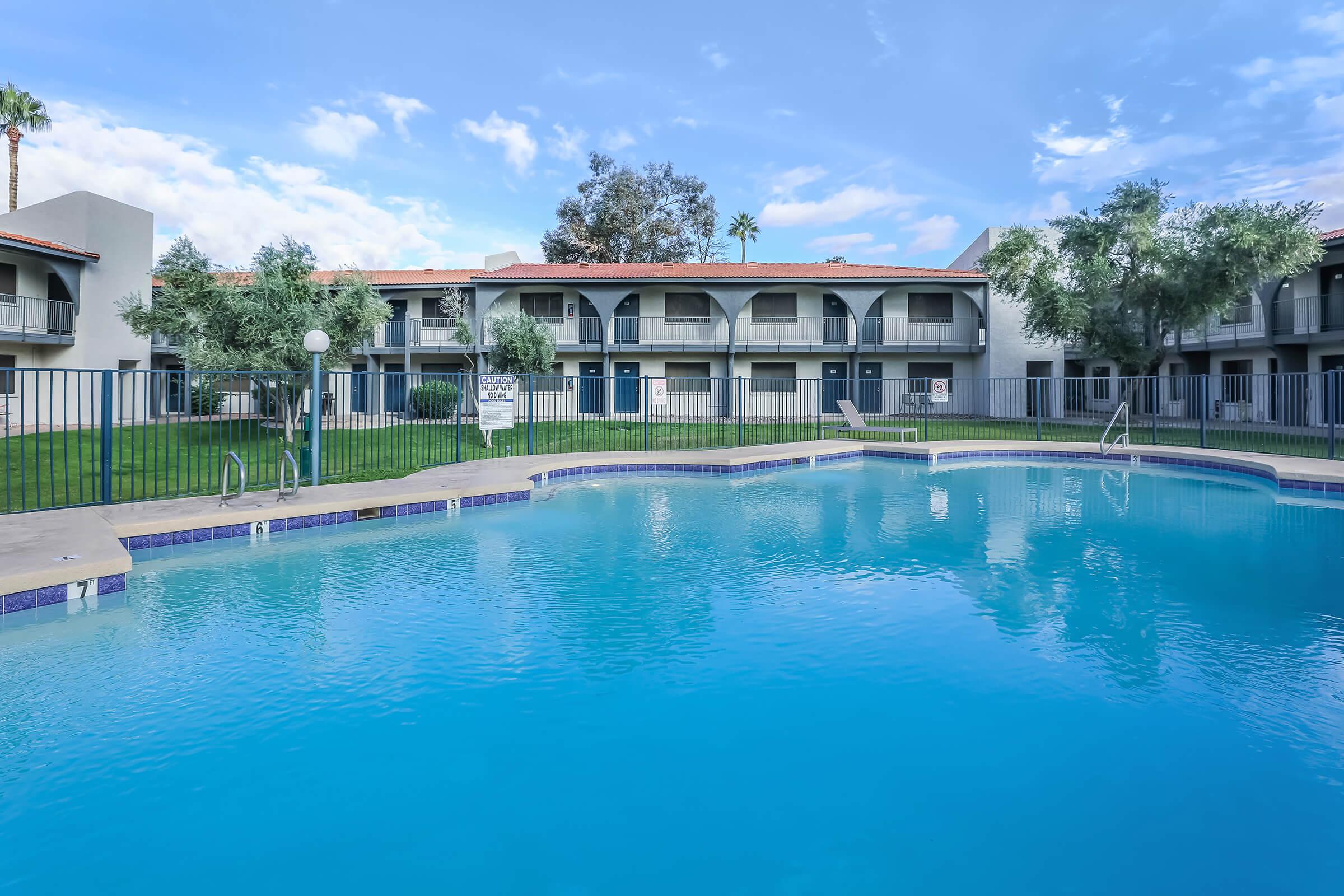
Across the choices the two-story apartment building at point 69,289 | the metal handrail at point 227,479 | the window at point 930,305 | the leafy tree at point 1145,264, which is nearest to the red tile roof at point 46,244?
the two-story apartment building at point 69,289

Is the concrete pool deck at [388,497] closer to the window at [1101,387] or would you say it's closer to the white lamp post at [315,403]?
the white lamp post at [315,403]

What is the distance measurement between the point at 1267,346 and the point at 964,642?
2464 centimetres

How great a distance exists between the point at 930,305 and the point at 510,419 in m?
19.1

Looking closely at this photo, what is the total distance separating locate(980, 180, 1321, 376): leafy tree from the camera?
1953 cm

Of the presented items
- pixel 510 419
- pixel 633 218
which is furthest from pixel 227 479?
pixel 633 218

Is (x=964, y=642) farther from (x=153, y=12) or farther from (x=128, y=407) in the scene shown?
(x=128, y=407)

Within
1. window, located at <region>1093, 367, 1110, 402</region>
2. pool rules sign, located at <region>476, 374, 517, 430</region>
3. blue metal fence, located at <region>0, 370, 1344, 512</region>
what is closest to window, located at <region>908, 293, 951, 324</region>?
blue metal fence, located at <region>0, 370, 1344, 512</region>

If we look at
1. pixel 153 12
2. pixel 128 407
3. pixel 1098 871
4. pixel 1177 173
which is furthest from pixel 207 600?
pixel 1177 173

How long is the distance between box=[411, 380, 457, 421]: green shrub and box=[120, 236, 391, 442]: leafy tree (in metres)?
4.26

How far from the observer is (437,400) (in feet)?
77.9

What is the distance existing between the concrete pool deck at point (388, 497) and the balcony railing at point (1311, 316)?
958 cm

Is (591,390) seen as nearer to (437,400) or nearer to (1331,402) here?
(437,400)

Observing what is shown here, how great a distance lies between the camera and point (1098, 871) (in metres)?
2.54

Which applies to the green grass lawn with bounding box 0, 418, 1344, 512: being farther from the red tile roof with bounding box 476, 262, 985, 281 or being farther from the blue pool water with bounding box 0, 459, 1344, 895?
the red tile roof with bounding box 476, 262, 985, 281
